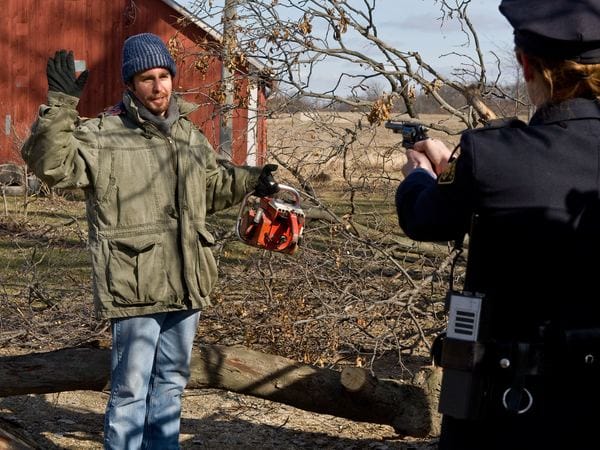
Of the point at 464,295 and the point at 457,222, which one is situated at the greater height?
the point at 457,222

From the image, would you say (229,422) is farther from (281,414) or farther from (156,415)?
(156,415)

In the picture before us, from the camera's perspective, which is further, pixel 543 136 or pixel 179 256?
pixel 179 256

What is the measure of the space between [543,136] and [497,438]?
68cm

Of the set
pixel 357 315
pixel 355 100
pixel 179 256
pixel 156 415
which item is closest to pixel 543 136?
pixel 179 256

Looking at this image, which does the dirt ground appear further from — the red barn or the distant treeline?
the red barn

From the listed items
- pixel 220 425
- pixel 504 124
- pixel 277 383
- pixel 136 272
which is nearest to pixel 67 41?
pixel 220 425

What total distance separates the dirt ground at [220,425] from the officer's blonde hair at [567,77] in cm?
295

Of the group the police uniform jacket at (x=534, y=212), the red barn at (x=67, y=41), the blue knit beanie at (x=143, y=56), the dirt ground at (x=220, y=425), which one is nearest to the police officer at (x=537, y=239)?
the police uniform jacket at (x=534, y=212)

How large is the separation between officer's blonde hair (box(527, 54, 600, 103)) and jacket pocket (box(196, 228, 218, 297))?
2.02m

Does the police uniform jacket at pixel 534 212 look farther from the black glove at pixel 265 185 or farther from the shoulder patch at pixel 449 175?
the black glove at pixel 265 185

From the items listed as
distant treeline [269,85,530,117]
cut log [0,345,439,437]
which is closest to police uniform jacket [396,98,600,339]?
cut log [0,345,439,437]

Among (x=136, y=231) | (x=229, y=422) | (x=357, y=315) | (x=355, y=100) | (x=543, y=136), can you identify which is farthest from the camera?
(x=355, y=100)

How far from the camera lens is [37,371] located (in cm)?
463

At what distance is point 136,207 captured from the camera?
384 cm
